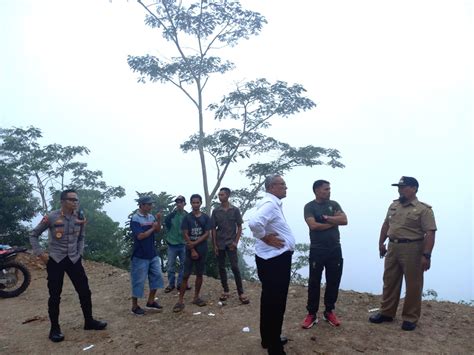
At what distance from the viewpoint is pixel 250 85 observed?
13773mm

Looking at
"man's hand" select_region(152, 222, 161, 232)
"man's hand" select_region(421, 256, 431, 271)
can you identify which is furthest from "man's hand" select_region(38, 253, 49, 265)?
"man's hand" select_region(421, 256, 431, 271)

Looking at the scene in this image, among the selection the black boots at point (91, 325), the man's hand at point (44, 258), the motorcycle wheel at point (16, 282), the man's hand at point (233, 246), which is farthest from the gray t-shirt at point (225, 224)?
the motorcycle wheel at point (16, 282)

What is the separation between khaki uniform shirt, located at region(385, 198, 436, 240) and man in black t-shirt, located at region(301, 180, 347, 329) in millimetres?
747

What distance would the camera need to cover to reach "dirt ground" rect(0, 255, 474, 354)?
438cm

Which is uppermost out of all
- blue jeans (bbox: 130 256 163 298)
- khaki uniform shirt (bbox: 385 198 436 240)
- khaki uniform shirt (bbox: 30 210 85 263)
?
khaki uniform shirt (bbox: 385 198 436 240)

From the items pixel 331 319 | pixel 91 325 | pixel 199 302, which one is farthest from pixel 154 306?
pixel 331 319

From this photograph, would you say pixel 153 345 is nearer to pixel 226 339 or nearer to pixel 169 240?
pixel 226 339

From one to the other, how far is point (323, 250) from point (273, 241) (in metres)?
1.33

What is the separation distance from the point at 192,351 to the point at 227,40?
39.7 ft

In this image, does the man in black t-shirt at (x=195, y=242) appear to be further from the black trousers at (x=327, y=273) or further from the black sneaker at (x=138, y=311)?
the black trousers at (x=327, y=273)

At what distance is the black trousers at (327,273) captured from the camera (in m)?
4.86

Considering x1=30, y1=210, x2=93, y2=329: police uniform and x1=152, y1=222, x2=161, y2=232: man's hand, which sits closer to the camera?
x1=30, y1=210, x2=93, y2=329: police uniform

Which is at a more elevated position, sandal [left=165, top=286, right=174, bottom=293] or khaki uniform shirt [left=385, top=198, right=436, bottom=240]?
khaki uniform shirt [left=385, top=198, right=436, bottom=240]

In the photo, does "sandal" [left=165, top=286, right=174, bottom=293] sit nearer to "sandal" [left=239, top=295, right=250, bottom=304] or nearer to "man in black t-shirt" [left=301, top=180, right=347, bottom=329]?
"sandal" [left=239, top=295, right=250, bottom=304]
